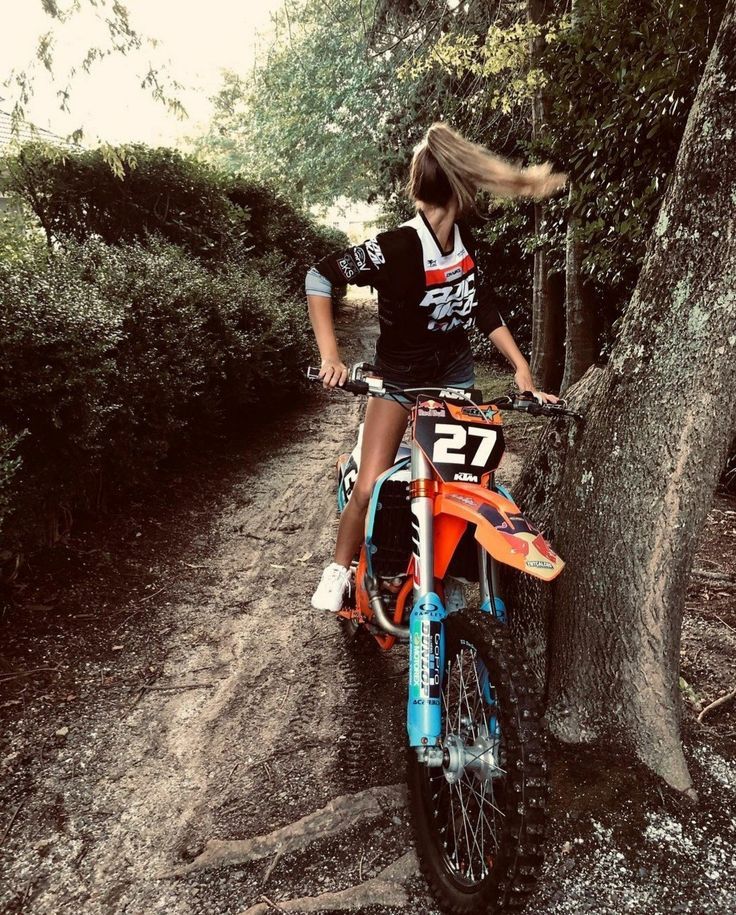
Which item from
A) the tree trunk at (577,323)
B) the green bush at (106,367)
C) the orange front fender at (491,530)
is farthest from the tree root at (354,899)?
the tree trunk at (577,323)

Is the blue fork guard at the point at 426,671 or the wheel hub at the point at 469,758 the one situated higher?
the blue fork guard at the point at 426,671

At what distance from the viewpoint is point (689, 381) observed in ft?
7.60

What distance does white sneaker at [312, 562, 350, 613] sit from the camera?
3213mm

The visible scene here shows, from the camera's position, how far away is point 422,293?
9.15ft

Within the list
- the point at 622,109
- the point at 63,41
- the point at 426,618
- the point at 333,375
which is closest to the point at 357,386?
the point at 333,375

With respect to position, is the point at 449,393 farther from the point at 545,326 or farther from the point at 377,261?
the point at 545,326

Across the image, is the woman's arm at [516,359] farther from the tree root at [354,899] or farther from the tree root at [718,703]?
the tree root at [354,899]

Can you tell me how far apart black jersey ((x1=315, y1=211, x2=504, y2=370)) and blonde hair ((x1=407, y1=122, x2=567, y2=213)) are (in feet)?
0.39

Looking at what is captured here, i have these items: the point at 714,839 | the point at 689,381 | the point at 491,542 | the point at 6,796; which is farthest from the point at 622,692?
the point at 6,796

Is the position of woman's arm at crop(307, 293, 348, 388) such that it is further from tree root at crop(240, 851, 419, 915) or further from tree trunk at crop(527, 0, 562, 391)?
tree trunk at crop(527, 0, 562, 391)

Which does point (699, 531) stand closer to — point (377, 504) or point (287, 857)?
point (377, 504)

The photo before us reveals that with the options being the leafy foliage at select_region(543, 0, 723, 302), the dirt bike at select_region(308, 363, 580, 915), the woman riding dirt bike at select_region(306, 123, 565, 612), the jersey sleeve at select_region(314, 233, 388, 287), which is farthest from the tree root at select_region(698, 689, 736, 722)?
the leafy foliage at select_region(543, 0, 723, 302)

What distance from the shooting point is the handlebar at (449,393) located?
2.30 m

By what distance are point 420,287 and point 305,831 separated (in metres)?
2.20
